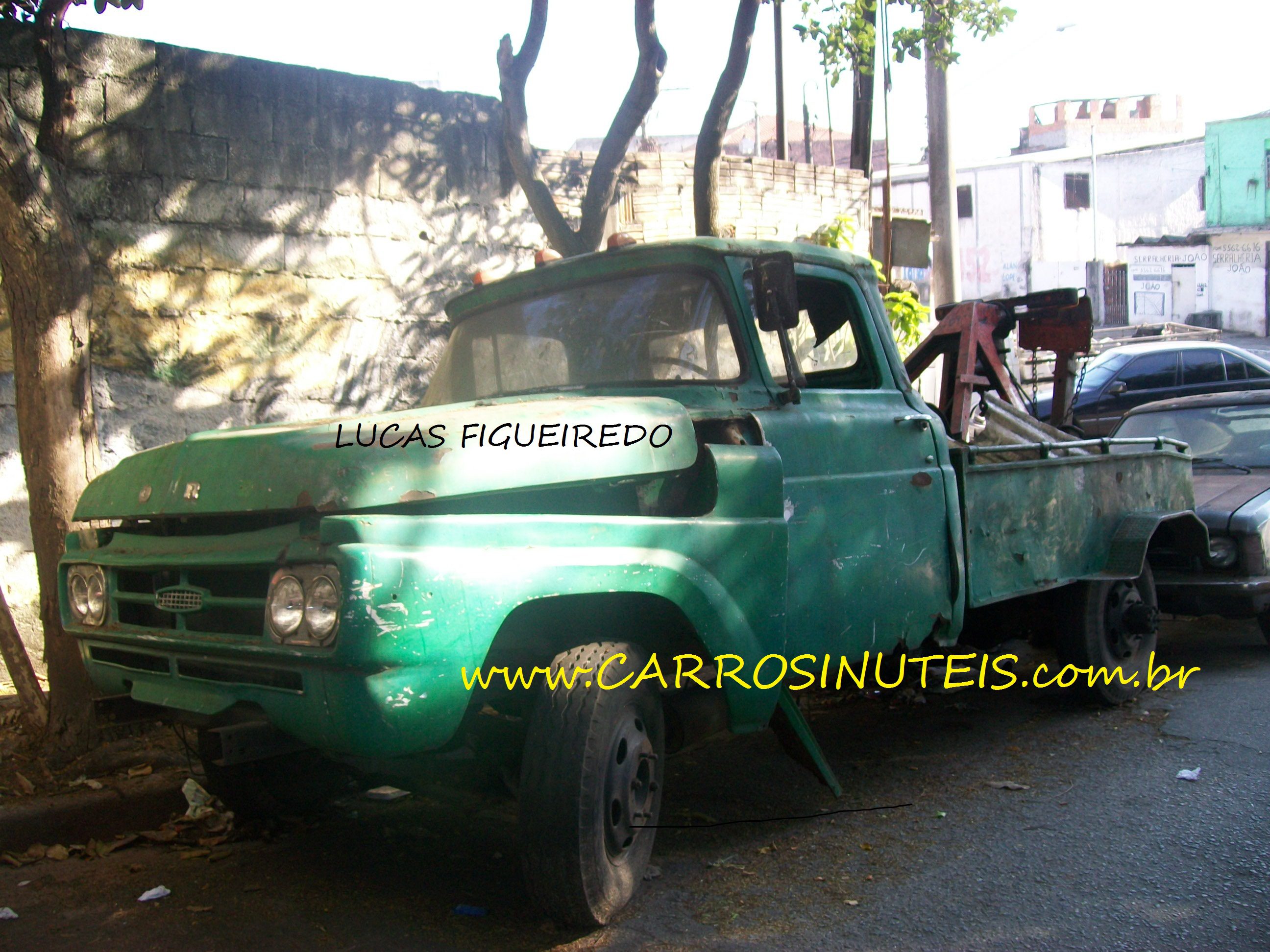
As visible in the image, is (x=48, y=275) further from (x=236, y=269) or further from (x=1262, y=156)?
(x=1262, y=156)

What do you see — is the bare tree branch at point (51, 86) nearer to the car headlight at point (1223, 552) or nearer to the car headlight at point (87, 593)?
the car headlight at point (87, 593)

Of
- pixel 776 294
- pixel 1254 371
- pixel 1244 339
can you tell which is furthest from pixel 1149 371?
pixel 1244 339

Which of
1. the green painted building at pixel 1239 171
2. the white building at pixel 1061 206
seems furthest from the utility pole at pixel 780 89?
the green painted building at pixel 1239 171

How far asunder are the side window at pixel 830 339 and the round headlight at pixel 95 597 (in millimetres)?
2327

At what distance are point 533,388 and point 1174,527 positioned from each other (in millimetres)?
3813

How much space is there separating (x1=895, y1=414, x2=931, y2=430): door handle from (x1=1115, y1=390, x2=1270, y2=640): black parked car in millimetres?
2570

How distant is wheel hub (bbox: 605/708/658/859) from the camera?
2.97 meters

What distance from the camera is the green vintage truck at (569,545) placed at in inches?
101

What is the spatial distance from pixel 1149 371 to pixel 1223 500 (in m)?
6.78

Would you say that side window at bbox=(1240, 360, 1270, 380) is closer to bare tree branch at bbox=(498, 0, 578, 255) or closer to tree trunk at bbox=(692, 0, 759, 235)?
tree trunk at bbox=(692, 0, 759, 235)

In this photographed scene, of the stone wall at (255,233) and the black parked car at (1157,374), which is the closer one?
the stone wall at (255,233)

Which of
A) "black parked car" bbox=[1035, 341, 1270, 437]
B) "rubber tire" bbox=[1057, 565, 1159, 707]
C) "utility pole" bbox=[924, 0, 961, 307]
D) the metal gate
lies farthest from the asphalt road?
the metal gate

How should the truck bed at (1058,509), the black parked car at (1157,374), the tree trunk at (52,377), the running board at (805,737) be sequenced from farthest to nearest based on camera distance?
1. the black parked car at (1157,374)
2. the truck bed at (1058,509)
3. the tree trunk at (52,377)
4. the running board at (805,737)

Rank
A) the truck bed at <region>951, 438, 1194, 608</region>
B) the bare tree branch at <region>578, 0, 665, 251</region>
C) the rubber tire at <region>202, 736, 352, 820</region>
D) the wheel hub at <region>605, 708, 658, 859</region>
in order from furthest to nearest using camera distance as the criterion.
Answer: the bare tree branch at <region>578, 0, 665, 251</region> < the truck bed at <region>951, 438, 1194, 608</region> < the rubber tire at <region>202, 736, 352, 820</region> < the wheel hub at <region>605, 708, 658, 859</region>
